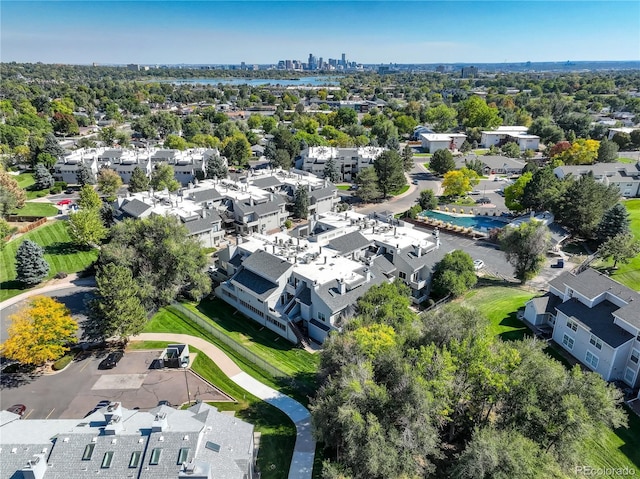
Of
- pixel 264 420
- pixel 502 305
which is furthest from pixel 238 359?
pixel 502 305

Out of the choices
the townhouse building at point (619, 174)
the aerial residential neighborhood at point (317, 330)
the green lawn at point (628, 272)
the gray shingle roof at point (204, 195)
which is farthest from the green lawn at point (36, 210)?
the townhouse building at point (619, 174)

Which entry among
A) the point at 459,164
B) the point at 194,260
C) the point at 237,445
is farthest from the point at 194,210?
the point at 459,164

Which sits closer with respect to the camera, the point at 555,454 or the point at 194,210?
the point at 555,454

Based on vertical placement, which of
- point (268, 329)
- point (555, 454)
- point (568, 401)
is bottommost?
point (268, 329)

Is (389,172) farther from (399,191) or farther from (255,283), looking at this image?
(255,283)

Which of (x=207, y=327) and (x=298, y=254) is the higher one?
(x=298, y=254)

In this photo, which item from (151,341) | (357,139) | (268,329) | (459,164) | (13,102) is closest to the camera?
(151,341)

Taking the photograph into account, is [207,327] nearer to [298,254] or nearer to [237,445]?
[298,254]
